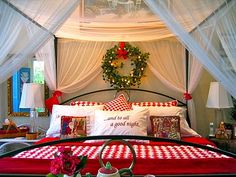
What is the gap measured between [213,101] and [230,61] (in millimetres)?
1591

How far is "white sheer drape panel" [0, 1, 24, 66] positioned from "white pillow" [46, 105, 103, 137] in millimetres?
1392

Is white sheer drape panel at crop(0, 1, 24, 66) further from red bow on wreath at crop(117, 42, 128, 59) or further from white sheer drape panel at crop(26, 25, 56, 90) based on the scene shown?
red bow on wreath at crop(117, 42, 128, 59)

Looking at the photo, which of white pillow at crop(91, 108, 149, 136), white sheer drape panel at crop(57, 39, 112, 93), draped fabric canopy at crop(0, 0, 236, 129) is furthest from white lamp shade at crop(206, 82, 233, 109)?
white sheer drape panel at crop(57, 39, 112, 93)

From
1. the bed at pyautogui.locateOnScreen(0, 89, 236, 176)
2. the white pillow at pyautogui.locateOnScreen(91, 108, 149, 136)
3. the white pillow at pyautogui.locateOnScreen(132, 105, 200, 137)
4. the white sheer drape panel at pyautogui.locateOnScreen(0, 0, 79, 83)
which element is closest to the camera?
the bed at pyautogui.locateOnScreen(0, 89, 236, 176)

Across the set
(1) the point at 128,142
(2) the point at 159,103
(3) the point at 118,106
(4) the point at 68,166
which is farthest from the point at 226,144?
(4) the point at 68,166

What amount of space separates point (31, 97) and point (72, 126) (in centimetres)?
74

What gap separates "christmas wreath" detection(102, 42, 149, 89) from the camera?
4.16 m

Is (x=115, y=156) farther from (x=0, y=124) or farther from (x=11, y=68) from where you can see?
(x=0, y=124)

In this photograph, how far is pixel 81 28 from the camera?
12.0 feet

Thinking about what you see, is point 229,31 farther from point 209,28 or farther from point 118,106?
point 118,106

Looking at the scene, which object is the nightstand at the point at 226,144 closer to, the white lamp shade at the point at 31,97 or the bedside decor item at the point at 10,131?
the white lamp shade at the point at 31,97

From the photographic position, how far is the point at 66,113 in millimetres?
3703

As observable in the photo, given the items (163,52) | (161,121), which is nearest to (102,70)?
(163,52)

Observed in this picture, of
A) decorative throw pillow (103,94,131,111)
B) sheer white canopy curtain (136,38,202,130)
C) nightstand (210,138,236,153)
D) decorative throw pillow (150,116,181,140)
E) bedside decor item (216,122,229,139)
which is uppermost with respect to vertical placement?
sheer white canopy curtain (136,38,202,130)
